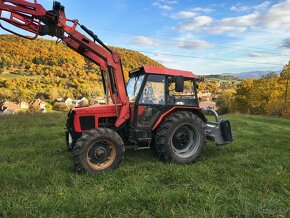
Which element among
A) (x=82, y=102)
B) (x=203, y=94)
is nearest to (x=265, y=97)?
(x=82, y=102)

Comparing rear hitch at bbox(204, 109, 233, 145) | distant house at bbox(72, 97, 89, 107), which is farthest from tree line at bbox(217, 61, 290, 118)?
rear hitch at bbox(204, 109, 233, 145)

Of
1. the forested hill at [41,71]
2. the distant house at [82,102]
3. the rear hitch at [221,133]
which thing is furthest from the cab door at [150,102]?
the forested hill at [41,71]

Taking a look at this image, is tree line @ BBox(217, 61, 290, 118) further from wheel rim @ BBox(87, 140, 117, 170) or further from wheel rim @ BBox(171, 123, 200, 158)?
wheel rim @ BBox(87, 140, 117, 170)

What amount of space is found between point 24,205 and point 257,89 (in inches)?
2006

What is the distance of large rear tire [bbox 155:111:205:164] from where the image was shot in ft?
25.2

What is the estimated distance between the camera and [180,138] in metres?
8.09

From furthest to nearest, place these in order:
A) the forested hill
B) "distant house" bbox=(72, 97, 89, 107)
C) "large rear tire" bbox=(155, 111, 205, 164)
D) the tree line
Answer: the forested hill, the tree line, "distant house" bbox=(72, 97, 89, 107), "large rear tire" bbox=(155, 111, 205, 164)

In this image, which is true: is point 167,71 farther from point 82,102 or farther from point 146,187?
point 82,102

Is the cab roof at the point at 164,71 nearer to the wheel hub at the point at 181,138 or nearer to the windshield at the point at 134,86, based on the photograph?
the windshield at the point at 134,86

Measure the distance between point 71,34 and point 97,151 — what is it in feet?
8.87

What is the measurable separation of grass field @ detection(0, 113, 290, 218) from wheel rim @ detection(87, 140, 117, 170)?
342 millimetres

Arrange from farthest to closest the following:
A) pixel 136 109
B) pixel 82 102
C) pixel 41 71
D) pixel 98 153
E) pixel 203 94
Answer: pixel 41 71, pixel 82 102, pixel 203 94, pixel 136 109, pixel 98 153

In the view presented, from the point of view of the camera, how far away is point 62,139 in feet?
35.4

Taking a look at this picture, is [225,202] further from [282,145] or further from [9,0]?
[282,145]
